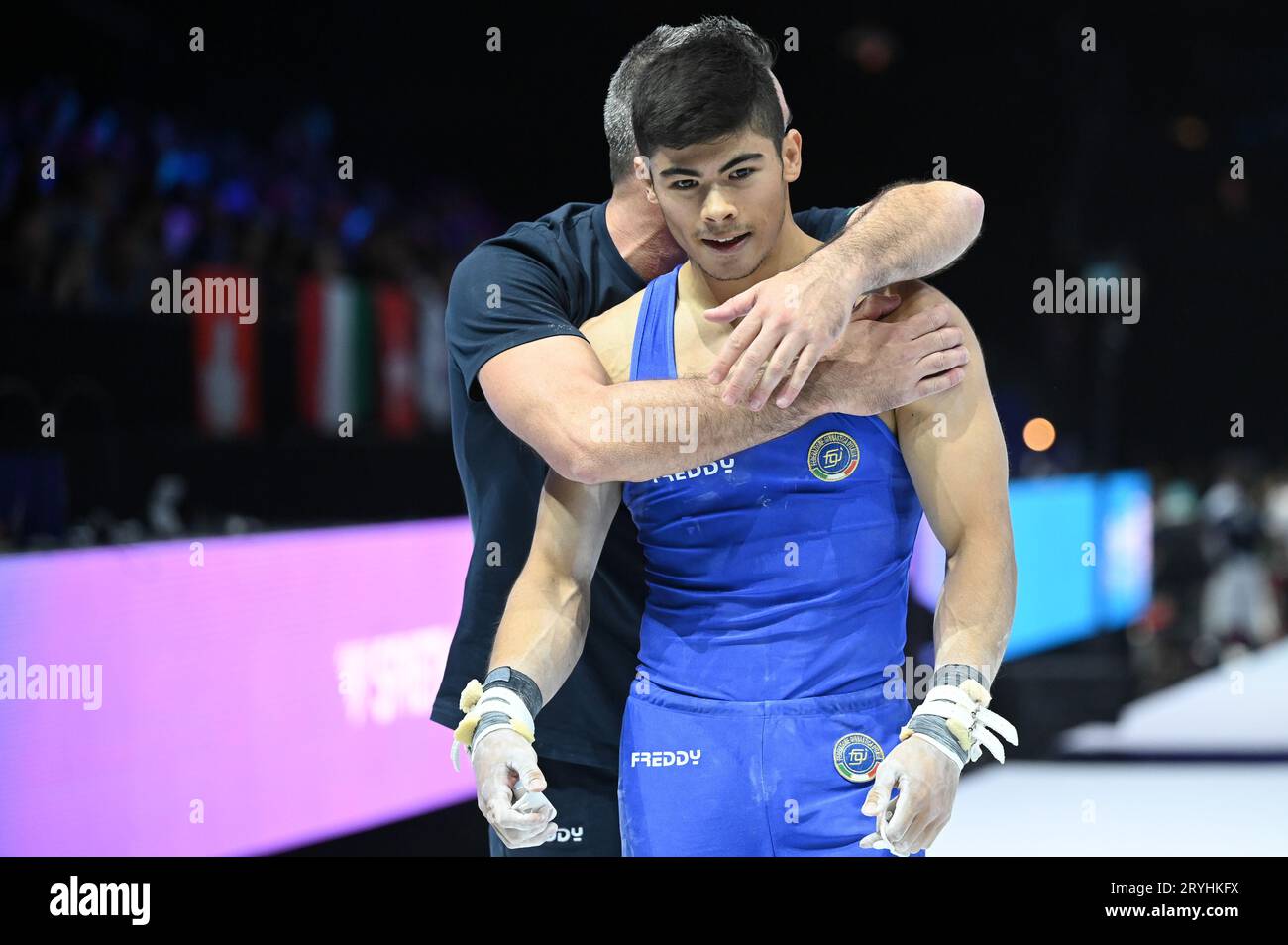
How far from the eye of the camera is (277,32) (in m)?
9.20

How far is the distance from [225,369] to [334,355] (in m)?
0.54

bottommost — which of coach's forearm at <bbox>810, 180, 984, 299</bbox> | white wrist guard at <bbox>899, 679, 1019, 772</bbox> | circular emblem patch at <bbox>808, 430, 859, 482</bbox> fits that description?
white wrist guard at <bbox>899, 679, 1019, 772</bbox>

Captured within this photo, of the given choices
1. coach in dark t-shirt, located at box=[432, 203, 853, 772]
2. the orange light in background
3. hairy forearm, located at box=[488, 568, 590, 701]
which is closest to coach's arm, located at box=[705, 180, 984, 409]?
coach in dark t-shirt, located at box=[432, 203, 853, 772]

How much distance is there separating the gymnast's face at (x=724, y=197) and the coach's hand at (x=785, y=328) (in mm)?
168

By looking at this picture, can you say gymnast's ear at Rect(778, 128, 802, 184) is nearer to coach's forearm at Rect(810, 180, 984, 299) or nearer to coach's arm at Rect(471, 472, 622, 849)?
coach's forearm at Rect(810, 180, 984, 299)

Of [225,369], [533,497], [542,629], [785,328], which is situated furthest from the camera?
[225,369]

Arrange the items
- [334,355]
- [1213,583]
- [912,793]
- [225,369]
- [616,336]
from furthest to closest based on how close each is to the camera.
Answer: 1. [1213,583]
2. [334,355]
3. [225,369]
4. [616,336]
5. [912,793]

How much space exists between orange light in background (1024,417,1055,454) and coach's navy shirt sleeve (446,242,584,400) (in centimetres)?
726

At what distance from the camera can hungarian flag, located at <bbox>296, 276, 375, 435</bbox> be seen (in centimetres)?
693

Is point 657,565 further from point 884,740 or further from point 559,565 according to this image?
point 884,740

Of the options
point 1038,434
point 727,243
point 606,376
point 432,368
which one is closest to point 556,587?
point 606,376

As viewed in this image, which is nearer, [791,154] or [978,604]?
[978,604]

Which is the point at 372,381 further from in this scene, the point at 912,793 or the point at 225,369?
the point at 912,793

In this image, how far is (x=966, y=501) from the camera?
2.33 m
